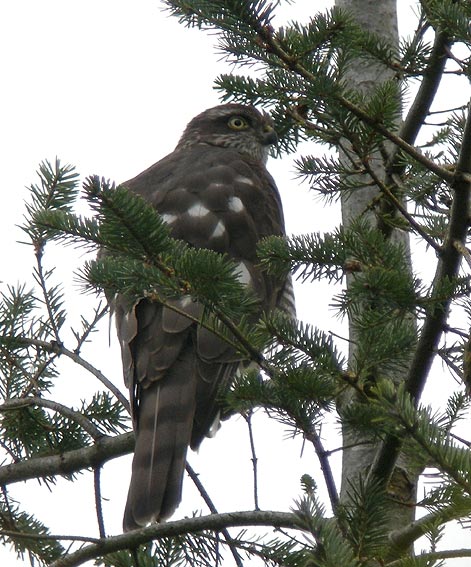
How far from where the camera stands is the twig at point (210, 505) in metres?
2.89

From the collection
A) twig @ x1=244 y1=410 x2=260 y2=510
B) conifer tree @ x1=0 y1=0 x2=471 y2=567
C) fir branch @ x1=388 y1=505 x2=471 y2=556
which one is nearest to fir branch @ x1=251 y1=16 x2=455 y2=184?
conifer tree @ x1=0 y1=0 x2=471 y2=567

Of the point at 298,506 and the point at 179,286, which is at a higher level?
the point at 179,286

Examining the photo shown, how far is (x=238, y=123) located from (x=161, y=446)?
10.7 ft

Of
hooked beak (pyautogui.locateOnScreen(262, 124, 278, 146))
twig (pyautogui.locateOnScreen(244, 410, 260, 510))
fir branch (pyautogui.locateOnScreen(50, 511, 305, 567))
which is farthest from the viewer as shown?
hooked beak (pyautogui.locateOnScreen(262, 124, 278, 146))

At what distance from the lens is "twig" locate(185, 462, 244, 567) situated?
2893 mm

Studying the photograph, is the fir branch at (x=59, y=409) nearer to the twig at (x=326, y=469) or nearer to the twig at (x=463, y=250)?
the twig at (x=326, y=469)

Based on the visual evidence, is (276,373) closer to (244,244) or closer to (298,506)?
(298,506)

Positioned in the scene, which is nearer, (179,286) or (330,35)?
(179,286)

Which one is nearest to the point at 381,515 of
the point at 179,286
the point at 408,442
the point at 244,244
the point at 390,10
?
the point at 408,442

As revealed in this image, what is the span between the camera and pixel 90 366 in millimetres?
3598

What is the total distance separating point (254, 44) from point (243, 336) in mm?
860

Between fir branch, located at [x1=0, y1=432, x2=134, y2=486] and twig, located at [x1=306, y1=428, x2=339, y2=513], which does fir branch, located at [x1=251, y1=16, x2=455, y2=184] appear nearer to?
twig, located at [x1=306, y1=428, x2=339, y2=513]

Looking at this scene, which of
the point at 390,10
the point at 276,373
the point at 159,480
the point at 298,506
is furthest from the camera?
the point at 390,10

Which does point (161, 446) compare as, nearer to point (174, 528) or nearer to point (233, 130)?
point (174, 528)
